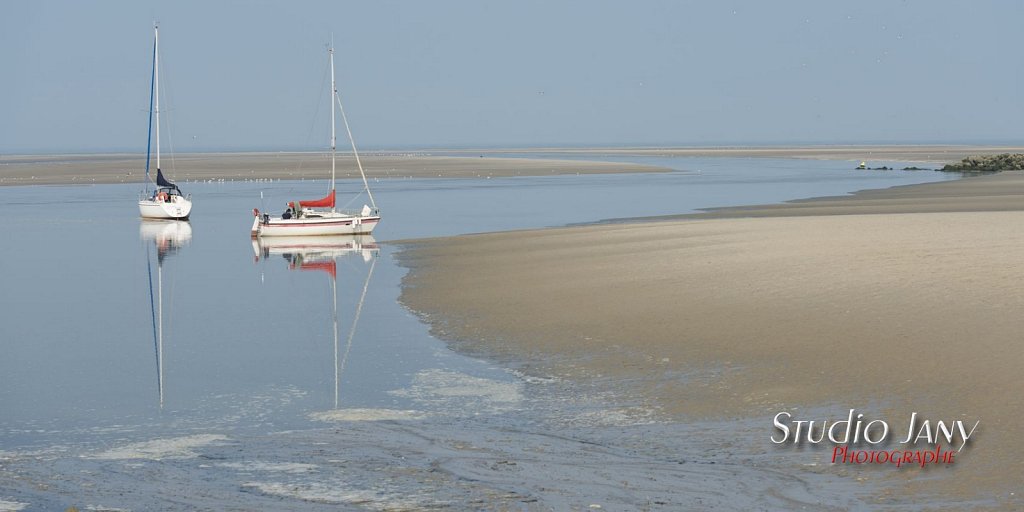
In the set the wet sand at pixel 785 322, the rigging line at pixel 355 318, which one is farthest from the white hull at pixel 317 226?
the rigging line at pixel 355 318

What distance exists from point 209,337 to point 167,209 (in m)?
29.5

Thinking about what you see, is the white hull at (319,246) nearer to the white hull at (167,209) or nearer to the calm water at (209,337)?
the calm water at (209,337)

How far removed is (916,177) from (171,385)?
6553 centimetres

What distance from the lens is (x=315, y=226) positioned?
3853cm

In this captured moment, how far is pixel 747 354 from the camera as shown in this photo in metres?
14.5

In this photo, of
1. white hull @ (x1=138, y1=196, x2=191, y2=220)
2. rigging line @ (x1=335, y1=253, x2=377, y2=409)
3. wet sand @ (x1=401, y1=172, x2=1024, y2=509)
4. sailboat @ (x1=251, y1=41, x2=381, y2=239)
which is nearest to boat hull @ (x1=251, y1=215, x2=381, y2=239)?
sailboat @ (x1=251, y1=41, x2=381, y2=239)

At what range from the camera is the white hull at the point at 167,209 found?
→ 4612 centimetres

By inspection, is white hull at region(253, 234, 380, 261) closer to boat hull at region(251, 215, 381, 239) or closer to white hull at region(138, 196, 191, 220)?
boat hull at region(251, 215, 381, 239)

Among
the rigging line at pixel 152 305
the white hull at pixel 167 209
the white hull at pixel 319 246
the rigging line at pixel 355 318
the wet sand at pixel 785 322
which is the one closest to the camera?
the wet sand at pixel 785 322

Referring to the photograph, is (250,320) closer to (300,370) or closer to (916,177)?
(300,370)

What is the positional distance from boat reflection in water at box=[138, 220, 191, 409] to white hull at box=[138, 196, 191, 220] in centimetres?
33

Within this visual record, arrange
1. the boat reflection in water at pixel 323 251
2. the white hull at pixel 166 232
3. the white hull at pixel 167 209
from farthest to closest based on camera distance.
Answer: the white hull at pixel 167 209 < the white hull at pixel 166 232 < the boat reflection in water at pixel 323 251

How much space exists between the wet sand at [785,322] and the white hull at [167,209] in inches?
784

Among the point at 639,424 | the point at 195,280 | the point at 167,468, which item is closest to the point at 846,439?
the point at 639,424
